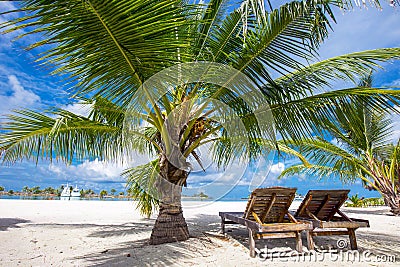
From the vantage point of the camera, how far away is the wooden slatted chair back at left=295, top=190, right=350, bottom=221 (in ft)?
15.0

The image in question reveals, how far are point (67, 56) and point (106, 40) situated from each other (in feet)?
1.65

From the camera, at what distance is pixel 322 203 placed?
474 cm

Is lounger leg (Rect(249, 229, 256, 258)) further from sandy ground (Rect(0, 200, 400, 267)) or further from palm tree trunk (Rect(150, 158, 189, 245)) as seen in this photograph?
palm tree trunk (Rect(150, 158, 189, 245))

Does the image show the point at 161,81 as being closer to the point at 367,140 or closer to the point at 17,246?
the point at 17,246

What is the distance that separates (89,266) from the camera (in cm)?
352

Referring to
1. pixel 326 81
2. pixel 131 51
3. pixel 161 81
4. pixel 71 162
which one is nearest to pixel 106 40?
pixel 131 51

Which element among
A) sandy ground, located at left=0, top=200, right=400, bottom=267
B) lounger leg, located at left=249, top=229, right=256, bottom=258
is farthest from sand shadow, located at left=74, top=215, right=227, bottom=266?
lounger leg, located at left=249, top=229, right=256, bottom=258

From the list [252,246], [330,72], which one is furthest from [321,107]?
[252,246]

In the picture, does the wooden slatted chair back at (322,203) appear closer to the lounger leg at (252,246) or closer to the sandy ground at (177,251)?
the sandy ground at (177,251)

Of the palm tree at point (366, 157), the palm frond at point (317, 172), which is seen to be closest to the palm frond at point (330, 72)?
the palm tree at point (366, 157)

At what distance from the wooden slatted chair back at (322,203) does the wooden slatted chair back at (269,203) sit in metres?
0.35

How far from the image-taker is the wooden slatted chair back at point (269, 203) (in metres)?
4.27

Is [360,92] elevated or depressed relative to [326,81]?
depressed

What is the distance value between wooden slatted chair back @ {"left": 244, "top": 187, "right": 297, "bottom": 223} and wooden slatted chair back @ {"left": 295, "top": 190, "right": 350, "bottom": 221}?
35 cm
